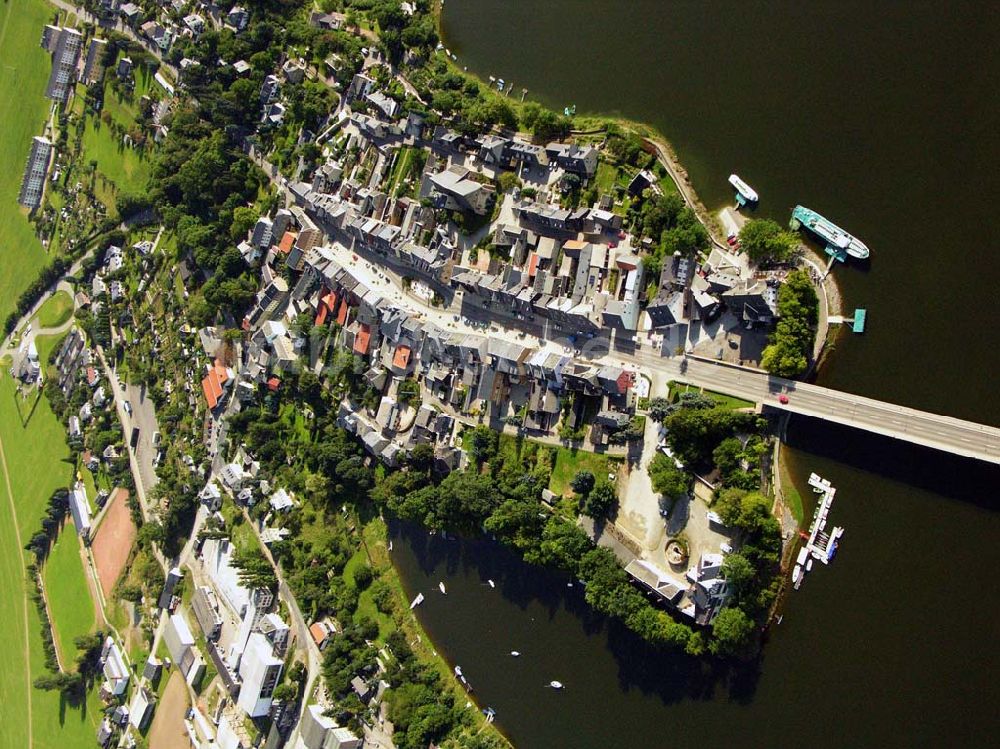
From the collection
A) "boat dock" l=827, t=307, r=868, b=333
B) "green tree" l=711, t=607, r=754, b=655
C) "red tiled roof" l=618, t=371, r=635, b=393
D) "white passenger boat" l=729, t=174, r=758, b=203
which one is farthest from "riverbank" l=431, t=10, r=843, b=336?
"green tree" l=711, t=607, r=754, b=655

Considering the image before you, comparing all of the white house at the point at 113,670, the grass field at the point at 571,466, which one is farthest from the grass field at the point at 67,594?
the grass field at the point at 571,466

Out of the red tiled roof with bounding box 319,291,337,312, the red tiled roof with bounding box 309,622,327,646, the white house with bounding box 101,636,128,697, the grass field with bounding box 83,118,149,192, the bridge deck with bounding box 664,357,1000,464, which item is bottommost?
the white house with bounding box 101,636,128,697

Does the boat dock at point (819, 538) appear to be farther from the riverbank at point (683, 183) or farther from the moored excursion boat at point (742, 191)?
the moored excursion boat at point (742, 191)

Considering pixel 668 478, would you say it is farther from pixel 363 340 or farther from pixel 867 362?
pixel 363 340

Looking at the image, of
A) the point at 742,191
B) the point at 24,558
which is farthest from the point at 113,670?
the point at 742,191

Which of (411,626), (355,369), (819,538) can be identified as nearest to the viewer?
(819,538)

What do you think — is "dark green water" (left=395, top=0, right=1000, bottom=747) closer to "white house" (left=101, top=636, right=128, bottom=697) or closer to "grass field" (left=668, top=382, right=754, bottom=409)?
"grass field" (left=668, top=382, right=754, bottom=409)

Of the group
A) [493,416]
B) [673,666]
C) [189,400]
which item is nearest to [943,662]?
[673,666]
